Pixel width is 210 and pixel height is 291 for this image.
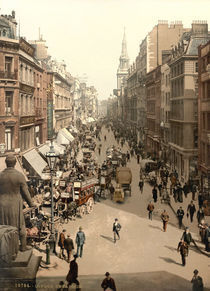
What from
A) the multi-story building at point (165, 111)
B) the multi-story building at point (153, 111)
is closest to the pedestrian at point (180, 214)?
the multi-story building at point (165, 111)

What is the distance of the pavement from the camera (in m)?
15.4

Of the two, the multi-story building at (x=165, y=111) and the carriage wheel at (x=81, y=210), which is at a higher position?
the multi-story building at (x=165, y=111)

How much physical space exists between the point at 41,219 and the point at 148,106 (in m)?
53.6

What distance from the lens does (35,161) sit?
3588 centimetres

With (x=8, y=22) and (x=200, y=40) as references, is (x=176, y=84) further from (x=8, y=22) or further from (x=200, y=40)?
(x=8, y=22)

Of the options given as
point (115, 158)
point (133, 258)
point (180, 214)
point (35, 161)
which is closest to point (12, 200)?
point (133, 258)

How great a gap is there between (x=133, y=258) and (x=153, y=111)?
1980 inches

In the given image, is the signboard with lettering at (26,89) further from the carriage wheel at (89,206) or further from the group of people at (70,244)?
the group of people at (70,244)

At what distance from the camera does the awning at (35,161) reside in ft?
111

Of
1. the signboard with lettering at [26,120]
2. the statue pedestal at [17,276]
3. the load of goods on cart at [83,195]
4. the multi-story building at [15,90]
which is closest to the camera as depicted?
the statue pedestal at [17,276]

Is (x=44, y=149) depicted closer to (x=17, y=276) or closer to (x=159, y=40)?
(x=17, y=276)

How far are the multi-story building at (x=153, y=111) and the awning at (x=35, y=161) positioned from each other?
2534cm

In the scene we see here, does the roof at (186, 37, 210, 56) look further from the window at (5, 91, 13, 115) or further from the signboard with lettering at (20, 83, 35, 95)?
the window at (5, 91, 13, 115)

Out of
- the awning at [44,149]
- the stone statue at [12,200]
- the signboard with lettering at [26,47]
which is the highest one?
the signboard with lettering at [26,47]
